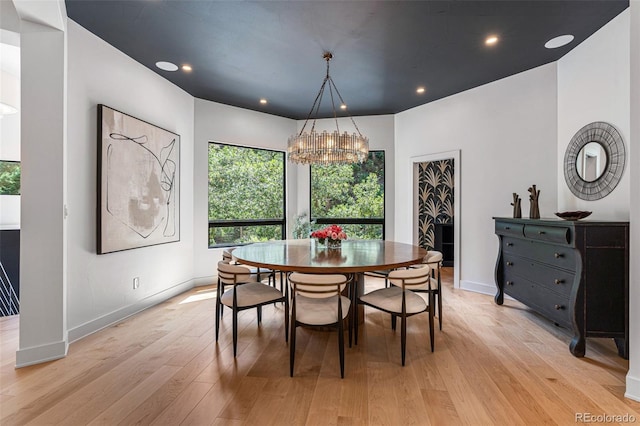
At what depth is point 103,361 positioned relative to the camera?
2398mm

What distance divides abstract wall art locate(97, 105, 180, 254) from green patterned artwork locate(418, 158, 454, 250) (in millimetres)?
4824

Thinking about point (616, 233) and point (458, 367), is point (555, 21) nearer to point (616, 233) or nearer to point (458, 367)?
point (616, 233)

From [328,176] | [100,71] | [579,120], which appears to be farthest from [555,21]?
[100,71]

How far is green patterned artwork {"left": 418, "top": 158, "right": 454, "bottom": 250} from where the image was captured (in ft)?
21.2

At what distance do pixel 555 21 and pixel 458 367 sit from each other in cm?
310

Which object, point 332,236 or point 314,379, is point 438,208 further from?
point 314,379

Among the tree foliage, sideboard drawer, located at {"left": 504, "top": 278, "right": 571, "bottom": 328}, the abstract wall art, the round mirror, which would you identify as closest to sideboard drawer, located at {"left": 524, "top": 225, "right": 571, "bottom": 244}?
sideboard drawer, located at {"left": 504, "top": 278, "right": 571, "bottom": 328}

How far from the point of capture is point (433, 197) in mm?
6660

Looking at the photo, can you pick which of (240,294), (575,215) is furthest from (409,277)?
(575,215)

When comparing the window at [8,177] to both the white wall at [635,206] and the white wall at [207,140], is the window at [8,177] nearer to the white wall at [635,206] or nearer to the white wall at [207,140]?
the white wall at [207,140]

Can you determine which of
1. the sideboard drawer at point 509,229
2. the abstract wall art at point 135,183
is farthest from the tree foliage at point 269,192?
the sideboard drawer at point 509,229

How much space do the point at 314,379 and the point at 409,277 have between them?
1.01 metres

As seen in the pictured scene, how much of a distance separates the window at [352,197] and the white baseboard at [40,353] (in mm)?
3889

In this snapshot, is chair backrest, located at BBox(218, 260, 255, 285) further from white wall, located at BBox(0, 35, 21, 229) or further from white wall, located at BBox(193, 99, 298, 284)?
white wall, located at BBox(0, 35, 21, 229)
